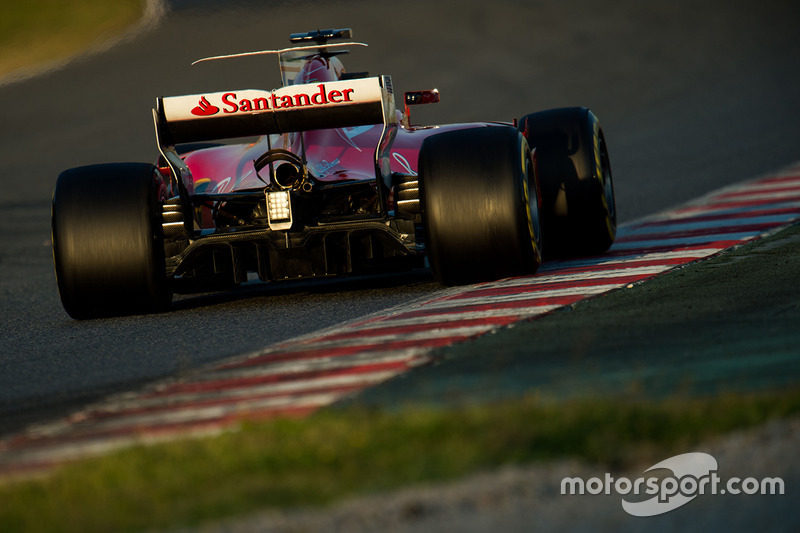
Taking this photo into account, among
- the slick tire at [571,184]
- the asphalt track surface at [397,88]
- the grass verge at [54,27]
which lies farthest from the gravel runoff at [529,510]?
the grass verge at [54,27]

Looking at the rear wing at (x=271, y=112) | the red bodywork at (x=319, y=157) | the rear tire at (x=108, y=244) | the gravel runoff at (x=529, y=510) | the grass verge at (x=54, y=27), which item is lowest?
the gravel runoff at (x=529, y=510)

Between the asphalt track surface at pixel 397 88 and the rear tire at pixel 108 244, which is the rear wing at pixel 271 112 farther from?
the asphalt track surface at pixel 397 88

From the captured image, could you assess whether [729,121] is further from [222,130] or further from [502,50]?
[222,130]

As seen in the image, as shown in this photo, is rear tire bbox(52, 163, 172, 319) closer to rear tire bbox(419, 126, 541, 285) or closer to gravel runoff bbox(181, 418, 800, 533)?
rear tire bbox(419, 126, 541, 285)

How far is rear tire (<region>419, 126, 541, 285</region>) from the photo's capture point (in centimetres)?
740

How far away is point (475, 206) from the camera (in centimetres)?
741

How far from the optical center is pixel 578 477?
3.54 meters

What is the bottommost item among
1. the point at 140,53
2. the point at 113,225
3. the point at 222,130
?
the point at 113,225

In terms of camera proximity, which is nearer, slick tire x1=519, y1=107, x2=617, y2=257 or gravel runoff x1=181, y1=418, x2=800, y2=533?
gravel runoff x1=181, y1=418, x2=800, y2=533

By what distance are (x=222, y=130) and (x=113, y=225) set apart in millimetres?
932

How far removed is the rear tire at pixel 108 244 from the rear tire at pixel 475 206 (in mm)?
1714

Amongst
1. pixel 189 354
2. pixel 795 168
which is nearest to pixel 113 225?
pixel 189 354

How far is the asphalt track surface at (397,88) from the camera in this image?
6.94m

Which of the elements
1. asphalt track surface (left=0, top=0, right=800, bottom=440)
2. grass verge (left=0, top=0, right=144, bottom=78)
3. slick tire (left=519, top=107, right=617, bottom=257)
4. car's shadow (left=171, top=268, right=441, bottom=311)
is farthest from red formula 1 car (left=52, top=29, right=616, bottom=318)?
grass verge (left=0, top=0, right=144, bottom=78)
